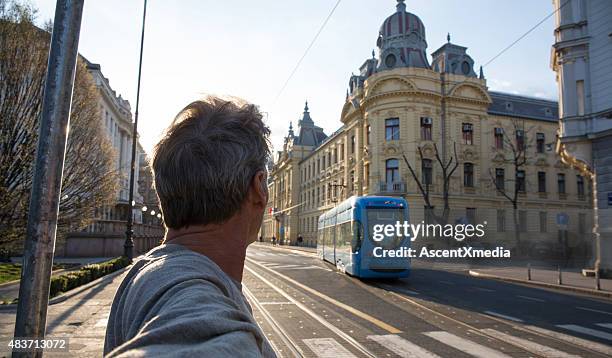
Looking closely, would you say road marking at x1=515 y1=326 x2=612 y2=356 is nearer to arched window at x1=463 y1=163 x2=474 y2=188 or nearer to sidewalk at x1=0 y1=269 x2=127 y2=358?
sidewalk at x1=0 y1=269 x2=127 y2=358

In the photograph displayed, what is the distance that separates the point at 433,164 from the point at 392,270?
87.3 feet

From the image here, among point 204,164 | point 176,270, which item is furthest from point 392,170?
point 176,270

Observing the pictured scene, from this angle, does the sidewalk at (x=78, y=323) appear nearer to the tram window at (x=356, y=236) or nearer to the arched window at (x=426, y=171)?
the tram window at (x=356, y=236)

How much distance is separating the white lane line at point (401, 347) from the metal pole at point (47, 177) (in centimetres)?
493

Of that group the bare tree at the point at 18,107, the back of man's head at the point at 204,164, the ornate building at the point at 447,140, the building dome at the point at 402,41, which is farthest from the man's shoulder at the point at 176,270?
the building dome at the point at 402,41

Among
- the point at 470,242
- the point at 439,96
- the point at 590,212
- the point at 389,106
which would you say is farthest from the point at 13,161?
the point at 439,96

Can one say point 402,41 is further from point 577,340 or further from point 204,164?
point 204,164

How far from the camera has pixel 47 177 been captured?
264 cm

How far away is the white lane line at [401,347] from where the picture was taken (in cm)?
616

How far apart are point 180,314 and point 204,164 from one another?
0.56m

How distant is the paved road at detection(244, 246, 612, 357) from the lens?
6.61m

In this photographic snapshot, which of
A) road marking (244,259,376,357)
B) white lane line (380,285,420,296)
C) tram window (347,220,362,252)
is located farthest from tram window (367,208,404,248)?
road marking (244,259,376,357)

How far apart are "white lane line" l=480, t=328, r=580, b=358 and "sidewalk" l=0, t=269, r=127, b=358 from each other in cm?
626

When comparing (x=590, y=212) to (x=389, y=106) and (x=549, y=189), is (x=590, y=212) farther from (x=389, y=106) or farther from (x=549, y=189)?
(x=549, y=189)
